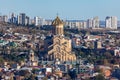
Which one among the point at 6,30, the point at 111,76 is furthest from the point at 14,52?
the point at 6,30

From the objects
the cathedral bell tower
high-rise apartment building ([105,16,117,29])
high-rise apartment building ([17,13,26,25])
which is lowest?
high-rise apartment building ([105,16,117,29])

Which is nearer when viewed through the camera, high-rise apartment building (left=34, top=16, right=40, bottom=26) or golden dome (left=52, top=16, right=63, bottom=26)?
golden dome (left=52, top=16, right=63, bottom=26)

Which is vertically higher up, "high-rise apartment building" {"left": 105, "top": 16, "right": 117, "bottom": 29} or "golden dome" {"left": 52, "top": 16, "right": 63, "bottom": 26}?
"golden dome" {"left": 52, "top": 16, "right": 63, "bottom": 26}

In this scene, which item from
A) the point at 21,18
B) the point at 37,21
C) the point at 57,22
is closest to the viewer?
the point at 57,22

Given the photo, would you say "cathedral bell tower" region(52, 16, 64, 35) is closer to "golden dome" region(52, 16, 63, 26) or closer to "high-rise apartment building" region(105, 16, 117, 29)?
"golden dome" region(52, 16, 63, 26)

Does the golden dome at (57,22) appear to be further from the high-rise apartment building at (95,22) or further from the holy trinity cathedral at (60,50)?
the high-rise apartment building at (95,22)

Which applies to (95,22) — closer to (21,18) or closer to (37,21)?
(37,21)

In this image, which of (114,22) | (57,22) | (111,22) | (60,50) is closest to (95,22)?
(111,22)

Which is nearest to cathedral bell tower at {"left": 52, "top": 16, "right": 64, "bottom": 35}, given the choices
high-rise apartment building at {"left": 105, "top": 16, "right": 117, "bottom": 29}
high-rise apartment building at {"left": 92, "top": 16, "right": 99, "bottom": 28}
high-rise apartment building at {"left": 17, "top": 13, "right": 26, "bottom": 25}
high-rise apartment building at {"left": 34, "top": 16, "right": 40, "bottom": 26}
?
high-rise apartment building at {"left": 17, "top": 13, "right": 26, "bottom": 25}

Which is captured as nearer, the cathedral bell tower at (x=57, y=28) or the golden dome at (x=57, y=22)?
the cathedral bell tower at (x=57, y=28)

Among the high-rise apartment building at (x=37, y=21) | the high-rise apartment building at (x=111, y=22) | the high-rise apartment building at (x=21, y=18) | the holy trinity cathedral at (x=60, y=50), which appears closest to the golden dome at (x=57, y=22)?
the holy trinity cathedral at (x=60, y=50)

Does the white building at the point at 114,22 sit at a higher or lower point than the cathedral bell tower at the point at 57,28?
lower

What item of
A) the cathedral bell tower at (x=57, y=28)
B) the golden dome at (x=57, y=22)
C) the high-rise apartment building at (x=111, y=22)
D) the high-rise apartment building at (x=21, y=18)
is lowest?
the high-rise apartment building at (x=111, y=22)
